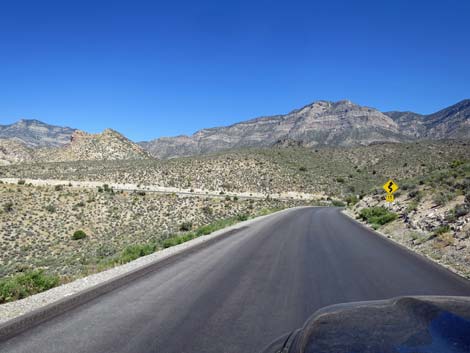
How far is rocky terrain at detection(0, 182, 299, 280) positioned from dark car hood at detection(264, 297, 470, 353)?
19346mm

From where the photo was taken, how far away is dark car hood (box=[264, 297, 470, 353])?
2.72 metres

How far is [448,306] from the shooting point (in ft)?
11.5

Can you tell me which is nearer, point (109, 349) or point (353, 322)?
point (353, 322)

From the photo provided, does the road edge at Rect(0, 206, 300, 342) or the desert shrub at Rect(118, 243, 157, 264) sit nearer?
the road edge at Rect(0, 206, 300, 342)

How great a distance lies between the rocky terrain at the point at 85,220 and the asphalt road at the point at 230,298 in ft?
42.9

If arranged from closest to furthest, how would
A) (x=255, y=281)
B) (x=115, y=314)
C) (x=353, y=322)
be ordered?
(x=353, y=322) → (x=115, y=314) → (x=255, y=281)

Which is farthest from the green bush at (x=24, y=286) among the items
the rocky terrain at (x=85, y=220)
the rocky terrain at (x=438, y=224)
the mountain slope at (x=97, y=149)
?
the mountain slope at (x=97, y=149)

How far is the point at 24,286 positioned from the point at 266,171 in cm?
7421

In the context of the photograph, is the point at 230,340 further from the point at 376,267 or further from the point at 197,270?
→ the point at 376,267

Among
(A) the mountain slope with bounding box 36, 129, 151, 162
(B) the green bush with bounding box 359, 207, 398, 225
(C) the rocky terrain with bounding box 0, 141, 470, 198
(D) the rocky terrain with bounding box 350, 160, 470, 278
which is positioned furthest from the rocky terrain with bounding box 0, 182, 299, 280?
(A) the mountain slope with bounding box 36, 129, 151, 162

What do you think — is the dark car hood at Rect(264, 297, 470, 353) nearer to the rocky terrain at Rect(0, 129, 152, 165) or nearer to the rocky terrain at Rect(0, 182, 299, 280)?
the rocky terrain at Rect(0, 182, 299, 280)

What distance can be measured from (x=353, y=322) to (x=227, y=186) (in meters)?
69.3

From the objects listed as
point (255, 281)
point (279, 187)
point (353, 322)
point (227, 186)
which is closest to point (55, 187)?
point (227, 186)

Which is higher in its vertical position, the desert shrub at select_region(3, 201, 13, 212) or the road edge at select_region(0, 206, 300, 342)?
the desert shrub at select_region(3, 201, 13, 212)
